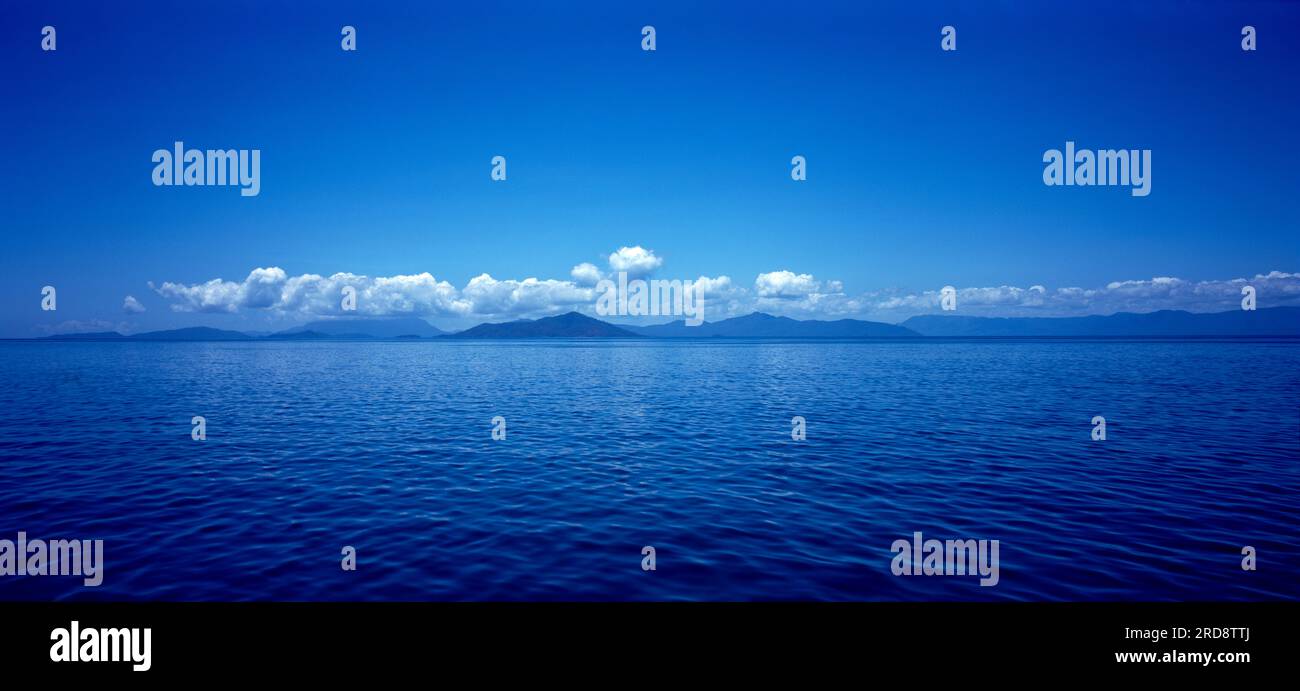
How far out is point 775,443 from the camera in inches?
1104

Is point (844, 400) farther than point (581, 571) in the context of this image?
Yes

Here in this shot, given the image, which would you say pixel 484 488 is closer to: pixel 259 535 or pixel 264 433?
pixel 259 535

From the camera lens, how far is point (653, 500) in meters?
18.2

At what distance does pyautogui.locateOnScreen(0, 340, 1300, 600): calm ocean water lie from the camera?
1201cm

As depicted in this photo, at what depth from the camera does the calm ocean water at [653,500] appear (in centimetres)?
1201
